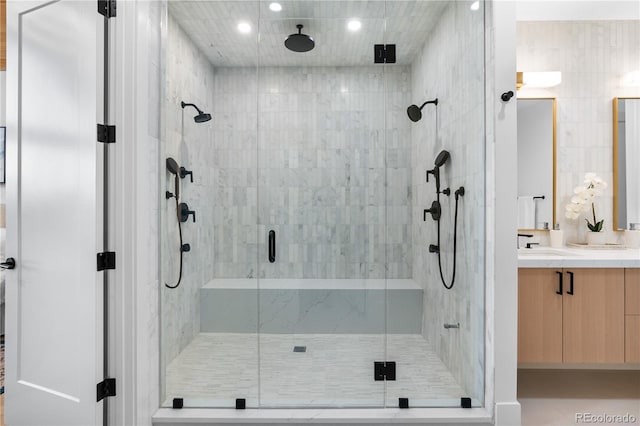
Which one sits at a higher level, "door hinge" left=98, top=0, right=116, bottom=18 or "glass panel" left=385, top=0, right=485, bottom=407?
"door hinge" left=98, top=0, right=116, bottom=18

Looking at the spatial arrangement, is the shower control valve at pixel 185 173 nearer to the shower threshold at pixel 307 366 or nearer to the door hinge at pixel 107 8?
the door hinge at pixel 107 8

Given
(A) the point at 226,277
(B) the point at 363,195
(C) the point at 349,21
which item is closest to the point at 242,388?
(A) the point at 226,277

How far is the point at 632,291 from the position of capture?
2.22 meters

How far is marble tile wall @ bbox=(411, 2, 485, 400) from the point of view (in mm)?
2053

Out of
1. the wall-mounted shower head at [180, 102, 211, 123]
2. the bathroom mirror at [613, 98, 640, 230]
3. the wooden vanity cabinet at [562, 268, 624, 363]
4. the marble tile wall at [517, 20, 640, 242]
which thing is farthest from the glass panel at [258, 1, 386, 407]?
the bathroom mirror at [613, 98, 640, 230]

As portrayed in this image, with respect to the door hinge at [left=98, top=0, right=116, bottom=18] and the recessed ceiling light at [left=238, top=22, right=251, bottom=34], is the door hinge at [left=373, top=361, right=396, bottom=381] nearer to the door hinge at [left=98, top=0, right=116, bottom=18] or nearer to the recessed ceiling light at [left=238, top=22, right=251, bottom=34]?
the recessed ceiling light at [left=238, top=22, right=251, bottom=34]

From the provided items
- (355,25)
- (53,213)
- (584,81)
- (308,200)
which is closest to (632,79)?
(584,81)

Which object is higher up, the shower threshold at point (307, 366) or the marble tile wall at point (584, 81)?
the marble tile wall at point (584, 81)

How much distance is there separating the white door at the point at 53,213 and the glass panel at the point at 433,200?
149cm

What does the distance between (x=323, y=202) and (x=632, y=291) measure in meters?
1.94

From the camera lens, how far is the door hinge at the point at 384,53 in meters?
2.06

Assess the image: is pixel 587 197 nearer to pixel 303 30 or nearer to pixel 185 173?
pixel 303 30

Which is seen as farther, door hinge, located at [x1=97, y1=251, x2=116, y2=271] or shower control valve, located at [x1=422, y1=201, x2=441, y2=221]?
shower control valve, located at [x1=422, y1=201, x2=441, y2=221]

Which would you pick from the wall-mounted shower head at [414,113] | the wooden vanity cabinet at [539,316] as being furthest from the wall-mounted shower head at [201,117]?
the wooden vanity cabinet at [539,316]
